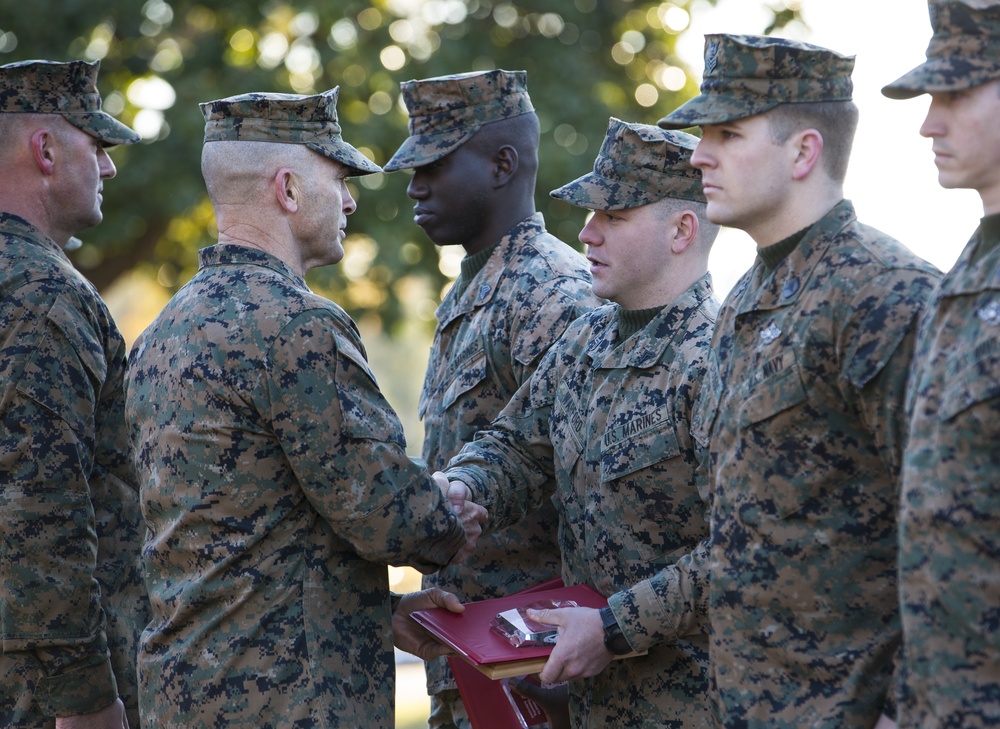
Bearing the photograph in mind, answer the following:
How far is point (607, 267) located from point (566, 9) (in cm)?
933

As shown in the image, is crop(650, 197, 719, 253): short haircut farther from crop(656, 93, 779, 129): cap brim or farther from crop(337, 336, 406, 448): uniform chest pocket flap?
crop(337, 336, 406, 448): uniform chest pocket flap

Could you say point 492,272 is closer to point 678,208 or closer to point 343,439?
point 678,208

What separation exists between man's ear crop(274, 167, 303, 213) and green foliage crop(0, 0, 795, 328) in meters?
7.82

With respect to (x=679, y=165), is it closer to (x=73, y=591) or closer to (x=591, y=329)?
(x=591, y=329)

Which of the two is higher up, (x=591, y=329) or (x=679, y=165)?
(x=679, y=165)

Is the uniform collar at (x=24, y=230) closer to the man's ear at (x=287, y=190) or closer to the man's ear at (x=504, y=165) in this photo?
the man's ear at (x=287, y=190)

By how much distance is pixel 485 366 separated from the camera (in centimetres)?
468

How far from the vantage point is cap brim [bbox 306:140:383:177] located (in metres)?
3.69

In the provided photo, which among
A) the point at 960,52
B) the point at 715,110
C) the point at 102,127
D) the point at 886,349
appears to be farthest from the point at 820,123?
the point at 102,127

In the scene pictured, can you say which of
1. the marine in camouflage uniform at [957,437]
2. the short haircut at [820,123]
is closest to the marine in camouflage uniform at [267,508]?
the short haircut at [820,123]

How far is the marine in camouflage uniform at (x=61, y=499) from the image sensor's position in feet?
13.0

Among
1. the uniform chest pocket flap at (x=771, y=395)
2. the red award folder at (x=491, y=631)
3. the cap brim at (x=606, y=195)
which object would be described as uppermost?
the cap brim at (x=606, y=195)

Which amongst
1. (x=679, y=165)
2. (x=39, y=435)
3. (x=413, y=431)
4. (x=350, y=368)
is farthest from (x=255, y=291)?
(x=413, y=431)

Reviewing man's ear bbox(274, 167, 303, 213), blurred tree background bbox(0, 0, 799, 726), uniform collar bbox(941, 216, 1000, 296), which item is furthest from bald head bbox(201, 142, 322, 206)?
blurred tree background bbox(0, 0, 799, 726)
